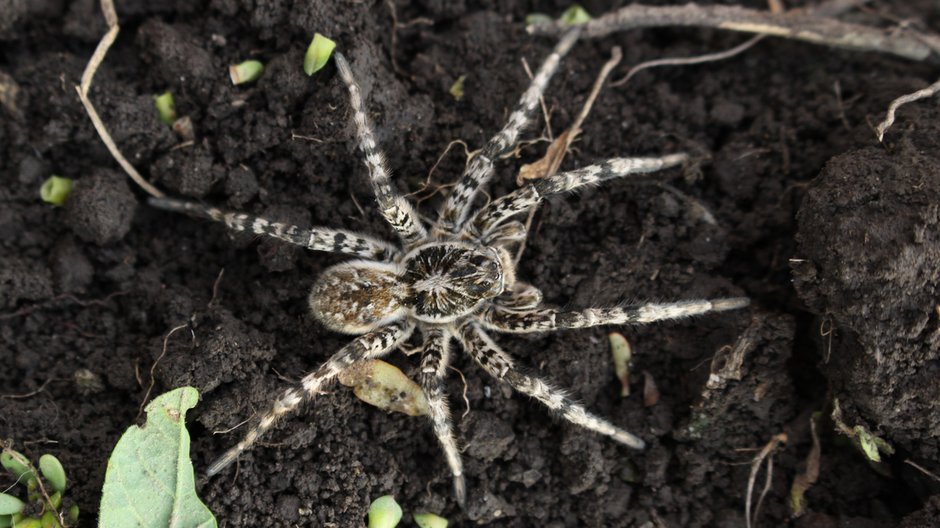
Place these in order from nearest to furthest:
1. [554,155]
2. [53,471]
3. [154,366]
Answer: [53,471] → [154,366] → [554,155]

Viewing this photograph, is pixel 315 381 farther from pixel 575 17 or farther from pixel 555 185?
pixel 575 17

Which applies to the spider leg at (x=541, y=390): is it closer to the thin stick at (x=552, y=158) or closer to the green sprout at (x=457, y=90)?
the thin stick at (x=552, y=158)

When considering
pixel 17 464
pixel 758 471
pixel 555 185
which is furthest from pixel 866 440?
pixel 17 464

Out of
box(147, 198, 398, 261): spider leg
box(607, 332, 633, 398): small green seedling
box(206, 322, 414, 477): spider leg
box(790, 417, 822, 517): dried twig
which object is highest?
box(147, 198, 398, 261): spider leg

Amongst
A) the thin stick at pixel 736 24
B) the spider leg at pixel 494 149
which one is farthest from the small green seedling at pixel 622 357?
the thin stick at pixel 736 24

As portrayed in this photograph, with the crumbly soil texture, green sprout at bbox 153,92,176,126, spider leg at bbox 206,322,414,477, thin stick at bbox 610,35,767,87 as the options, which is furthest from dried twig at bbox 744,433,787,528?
green sprout at bbox 153,92,176,126

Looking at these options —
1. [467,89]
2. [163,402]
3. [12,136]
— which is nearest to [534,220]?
[467,89]

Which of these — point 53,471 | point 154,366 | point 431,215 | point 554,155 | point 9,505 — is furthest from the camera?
point 431,215

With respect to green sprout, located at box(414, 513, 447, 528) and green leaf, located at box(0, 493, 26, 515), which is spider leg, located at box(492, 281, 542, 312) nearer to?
green sprout, located at box(414, 513, 447, 528)
